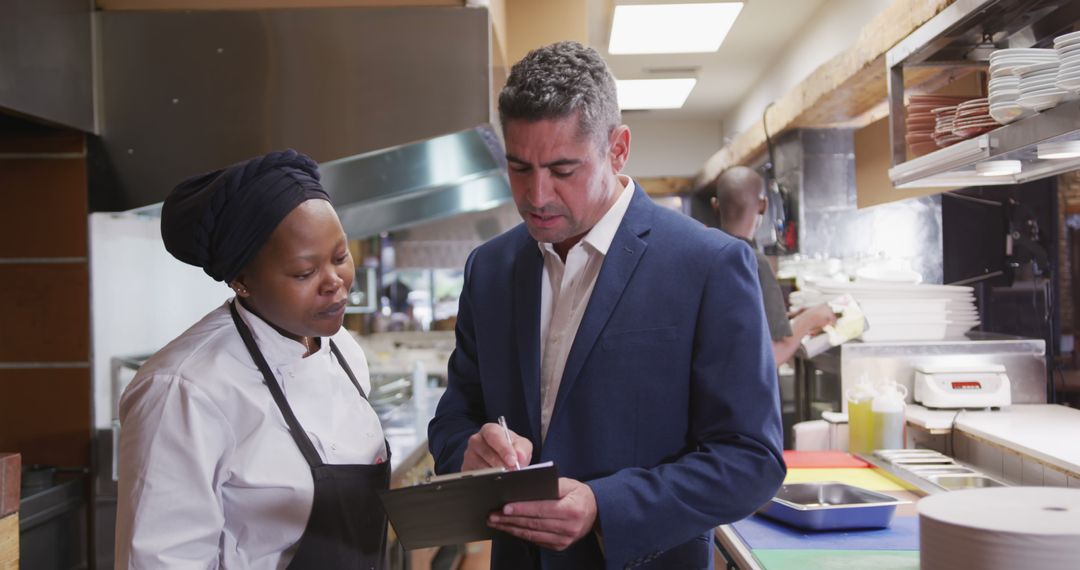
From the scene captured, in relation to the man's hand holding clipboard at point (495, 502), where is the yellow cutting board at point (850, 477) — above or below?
below

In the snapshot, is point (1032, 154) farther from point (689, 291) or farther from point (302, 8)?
point (302, 8)

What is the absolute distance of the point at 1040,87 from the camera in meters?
2.27

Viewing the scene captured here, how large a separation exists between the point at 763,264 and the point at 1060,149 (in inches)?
56.3

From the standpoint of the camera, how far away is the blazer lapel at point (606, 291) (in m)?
1.48

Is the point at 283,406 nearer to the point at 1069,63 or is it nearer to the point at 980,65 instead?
the point at 1069,63

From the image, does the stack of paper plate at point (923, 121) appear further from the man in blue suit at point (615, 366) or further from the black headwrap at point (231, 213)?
the black headwrap at point (231, 213)

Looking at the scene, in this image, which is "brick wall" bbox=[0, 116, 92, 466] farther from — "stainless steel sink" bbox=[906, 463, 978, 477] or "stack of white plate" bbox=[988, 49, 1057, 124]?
"stack of white plate" bbox=[988, 49, 1057, 124]

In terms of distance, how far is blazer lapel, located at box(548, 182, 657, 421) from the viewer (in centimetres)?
148

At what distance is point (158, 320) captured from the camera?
10.5 feet

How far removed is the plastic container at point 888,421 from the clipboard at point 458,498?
92.6 inches

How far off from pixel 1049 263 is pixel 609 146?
146 inches

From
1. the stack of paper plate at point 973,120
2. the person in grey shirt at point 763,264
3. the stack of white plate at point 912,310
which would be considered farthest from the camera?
the stack of white plate at point 912,310

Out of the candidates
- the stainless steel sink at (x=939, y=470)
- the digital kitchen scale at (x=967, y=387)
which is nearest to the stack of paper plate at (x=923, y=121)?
the digital kitchen scale at (x=967, y=387)

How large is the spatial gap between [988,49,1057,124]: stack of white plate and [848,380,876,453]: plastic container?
3.96 ft
